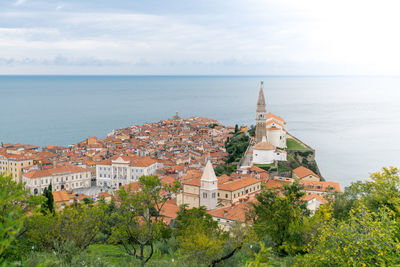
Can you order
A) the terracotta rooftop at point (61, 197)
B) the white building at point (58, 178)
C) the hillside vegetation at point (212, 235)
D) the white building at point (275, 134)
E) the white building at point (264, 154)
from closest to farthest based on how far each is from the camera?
1. the hillside vegetation at point (212, 235)
2. the terracotta rooftop at point (61, 197)
3. the white building at point (264, 154)
4. the white building at point (58, 178)
5. the white building at point (275, 134)

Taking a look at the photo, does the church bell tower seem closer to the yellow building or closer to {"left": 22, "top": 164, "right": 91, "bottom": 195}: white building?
{"left": 22, "top": 164, "right": 91, "bottom": 195}: white building

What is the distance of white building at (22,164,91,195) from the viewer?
41.6 m

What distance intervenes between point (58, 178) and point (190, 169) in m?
16.5

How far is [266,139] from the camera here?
45.9 metres

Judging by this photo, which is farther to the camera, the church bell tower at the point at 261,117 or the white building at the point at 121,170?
the white building at the point at 121,170

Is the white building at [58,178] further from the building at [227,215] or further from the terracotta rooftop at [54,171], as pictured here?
the building at [227,215]

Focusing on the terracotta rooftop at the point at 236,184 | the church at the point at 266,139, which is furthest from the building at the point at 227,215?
the church at the point at 266,139

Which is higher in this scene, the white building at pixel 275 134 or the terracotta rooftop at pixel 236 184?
the white building at pixel 275 134

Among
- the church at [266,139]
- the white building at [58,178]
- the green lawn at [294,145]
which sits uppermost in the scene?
the church at [266,139]

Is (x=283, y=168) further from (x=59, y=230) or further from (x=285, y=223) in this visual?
(x=59, y=230)

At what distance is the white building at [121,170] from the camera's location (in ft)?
150

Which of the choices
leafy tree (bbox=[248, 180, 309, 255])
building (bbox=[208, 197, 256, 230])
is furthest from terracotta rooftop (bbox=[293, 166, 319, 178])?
leafy tree (bbox=[248, 180, 309, 255])

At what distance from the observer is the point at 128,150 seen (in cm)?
6284

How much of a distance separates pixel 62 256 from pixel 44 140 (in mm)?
77269
